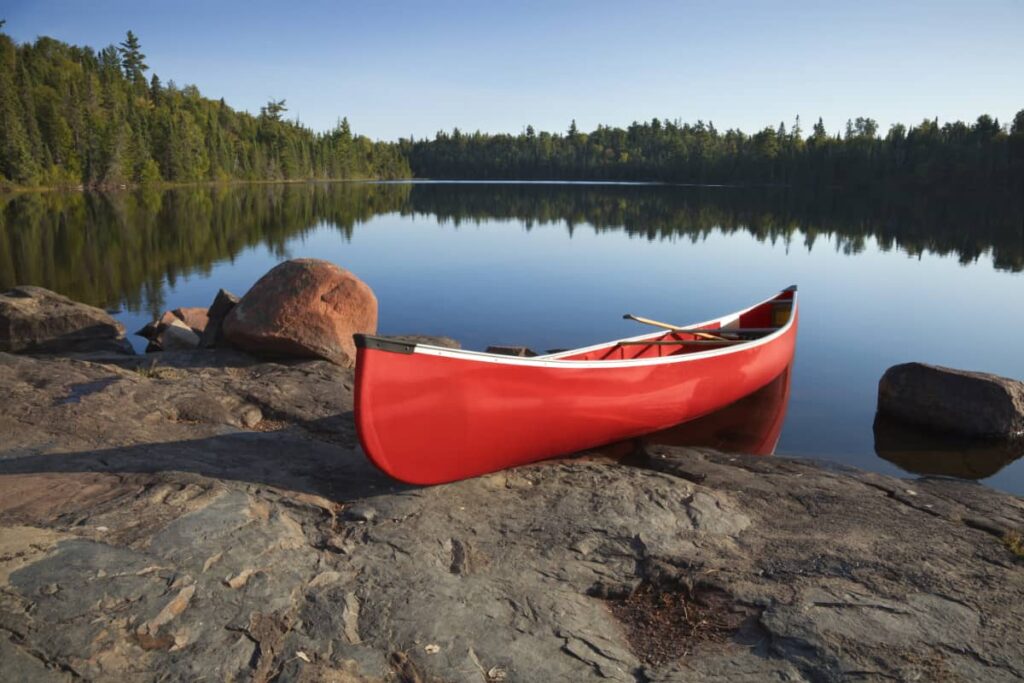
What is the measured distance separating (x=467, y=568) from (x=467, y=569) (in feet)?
0.04

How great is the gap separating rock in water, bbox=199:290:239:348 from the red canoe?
216 inches

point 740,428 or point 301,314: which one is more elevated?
point 301,314

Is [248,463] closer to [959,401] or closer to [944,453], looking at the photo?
[944,453]

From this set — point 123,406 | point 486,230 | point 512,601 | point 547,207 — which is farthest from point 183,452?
point 547,207

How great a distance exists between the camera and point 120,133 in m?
67.3

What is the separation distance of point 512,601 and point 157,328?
1069 cm

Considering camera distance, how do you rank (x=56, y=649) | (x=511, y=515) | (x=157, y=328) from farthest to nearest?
(x=157, y=328)
(x=511, y=515)
(x=56, y=649)

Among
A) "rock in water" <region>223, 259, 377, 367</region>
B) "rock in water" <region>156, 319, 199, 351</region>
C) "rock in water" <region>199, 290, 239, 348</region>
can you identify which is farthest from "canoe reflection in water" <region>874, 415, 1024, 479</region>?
"rock in water" <region>156, 319, 199, 351</region>

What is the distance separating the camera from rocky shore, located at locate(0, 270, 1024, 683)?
329 cm

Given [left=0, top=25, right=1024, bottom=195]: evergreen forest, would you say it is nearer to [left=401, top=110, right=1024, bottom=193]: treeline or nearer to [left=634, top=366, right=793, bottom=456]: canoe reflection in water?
[left=401, top=110, right=1024, bottom=193]: treeline

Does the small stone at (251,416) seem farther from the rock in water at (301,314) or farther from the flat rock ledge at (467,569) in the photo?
the rock in water at (301,314)

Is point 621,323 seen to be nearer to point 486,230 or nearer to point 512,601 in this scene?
point 512,601

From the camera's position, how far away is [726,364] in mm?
8531

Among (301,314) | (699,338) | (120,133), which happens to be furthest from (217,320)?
(120,133)
